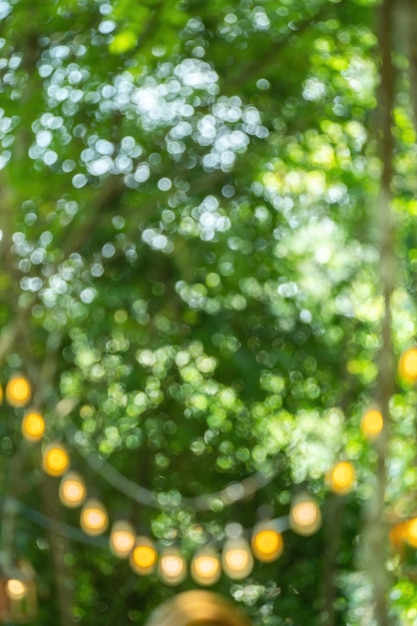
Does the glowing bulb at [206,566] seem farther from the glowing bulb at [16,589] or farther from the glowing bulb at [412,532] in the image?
the glowing bulb at [412,532]

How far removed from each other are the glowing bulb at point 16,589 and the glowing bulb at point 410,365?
191cm

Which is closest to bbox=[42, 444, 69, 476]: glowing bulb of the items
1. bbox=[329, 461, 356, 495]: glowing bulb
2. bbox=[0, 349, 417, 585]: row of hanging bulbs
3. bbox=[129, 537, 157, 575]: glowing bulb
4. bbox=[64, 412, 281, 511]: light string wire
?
bbox=[0, 349, 417, 585]: row of hanging bulbs

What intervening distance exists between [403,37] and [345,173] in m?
3.93

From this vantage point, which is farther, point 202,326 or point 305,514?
point 202,326

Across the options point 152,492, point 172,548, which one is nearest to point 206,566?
point 172,548

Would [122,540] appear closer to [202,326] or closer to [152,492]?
[152,492]

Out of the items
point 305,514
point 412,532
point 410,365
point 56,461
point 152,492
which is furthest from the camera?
point 152,492

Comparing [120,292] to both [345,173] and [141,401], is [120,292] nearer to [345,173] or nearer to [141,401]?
[141,401]

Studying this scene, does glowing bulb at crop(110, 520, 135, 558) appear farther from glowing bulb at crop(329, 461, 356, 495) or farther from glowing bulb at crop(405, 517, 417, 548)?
glowing bulb at crop(405, 517, 417, 548)

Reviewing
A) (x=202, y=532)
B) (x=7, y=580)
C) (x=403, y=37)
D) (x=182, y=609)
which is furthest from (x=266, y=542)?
(x=182, y=609)

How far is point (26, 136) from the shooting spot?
4.54m

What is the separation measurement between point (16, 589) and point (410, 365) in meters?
1.97

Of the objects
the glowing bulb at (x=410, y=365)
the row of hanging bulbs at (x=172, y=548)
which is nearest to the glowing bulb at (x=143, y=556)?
the row of hanging bulbs at (x=172, y=548)

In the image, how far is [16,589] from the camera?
15.3 ft
